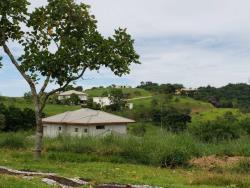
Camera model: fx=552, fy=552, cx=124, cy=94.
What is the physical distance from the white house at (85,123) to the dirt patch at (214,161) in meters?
29.6

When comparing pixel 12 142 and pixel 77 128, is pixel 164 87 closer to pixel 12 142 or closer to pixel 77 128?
pixel 77 128

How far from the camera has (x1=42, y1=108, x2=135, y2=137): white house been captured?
176ft

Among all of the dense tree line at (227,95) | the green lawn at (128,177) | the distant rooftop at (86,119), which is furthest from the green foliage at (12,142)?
the dense tree line at (227,95)

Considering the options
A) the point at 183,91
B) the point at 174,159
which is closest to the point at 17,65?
the point at 174,159

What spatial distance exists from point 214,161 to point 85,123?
3136 cm

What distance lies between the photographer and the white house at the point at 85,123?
5362 centimetres

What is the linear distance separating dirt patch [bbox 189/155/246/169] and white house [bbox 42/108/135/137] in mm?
29582

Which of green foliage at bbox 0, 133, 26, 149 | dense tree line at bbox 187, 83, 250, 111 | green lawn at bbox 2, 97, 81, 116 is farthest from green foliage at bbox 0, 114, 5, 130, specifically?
dense tree line at bbox 187, 83, 250, 111

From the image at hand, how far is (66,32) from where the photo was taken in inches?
893

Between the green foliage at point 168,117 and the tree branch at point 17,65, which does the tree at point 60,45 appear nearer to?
the tree branch at point 17,65

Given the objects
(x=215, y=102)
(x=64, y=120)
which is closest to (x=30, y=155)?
(x=64, y=120)

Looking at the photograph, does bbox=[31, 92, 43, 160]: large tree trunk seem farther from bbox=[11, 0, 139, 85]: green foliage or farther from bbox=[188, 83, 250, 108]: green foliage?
bbox=[188, 83, 250, 108]: green foliage

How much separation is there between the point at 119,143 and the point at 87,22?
601cm

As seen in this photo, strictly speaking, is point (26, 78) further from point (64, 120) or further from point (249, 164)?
point (64, 120)
